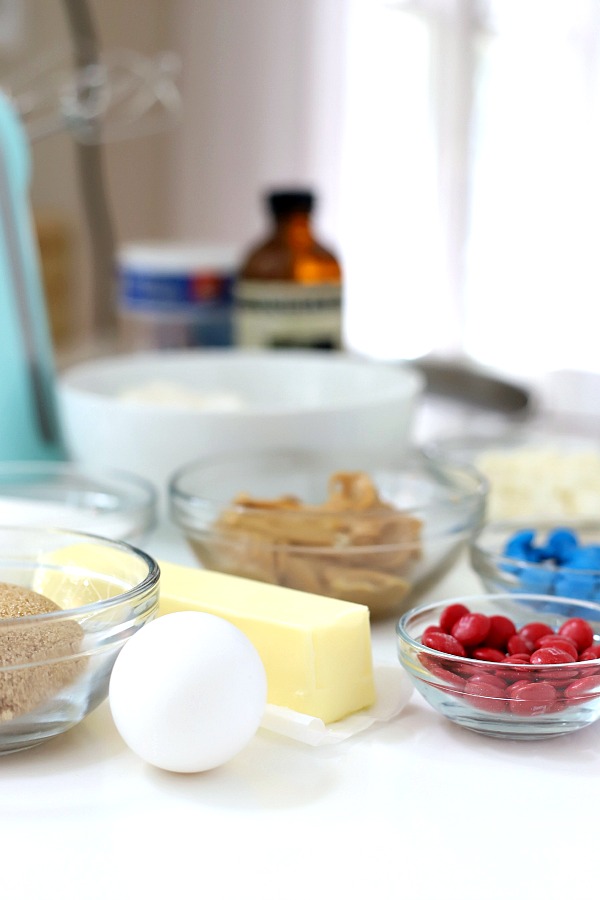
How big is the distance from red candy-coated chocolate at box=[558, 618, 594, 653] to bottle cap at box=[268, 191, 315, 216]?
668 millimetres

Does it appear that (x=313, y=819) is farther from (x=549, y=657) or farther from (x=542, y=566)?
(x=542, y=566)

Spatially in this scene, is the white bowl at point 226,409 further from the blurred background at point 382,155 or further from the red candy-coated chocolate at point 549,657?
the blurred background at point 382,155

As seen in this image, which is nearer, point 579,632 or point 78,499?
point 579,632

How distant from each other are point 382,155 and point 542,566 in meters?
1.48

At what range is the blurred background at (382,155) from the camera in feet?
5.36

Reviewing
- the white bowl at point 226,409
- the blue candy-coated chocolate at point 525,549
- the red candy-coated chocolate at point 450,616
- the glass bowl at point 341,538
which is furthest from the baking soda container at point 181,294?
the red candy-coated chocolate at point 450,616

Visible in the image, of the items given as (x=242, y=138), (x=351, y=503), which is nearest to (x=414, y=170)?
(x=242, y=138)

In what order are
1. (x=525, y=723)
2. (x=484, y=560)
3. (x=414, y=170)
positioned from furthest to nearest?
(x=414, y=170)
(x=484, y=560)
(x=525, y=723)

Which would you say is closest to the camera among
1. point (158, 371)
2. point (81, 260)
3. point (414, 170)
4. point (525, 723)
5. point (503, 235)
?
point (525, 723)

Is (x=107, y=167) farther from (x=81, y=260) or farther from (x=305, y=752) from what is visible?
(x=305, y=752)

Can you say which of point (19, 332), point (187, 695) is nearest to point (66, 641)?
point (187, 695)

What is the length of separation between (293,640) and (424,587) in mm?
176

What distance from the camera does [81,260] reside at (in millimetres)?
2096

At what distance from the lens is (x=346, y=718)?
1.61 ft
